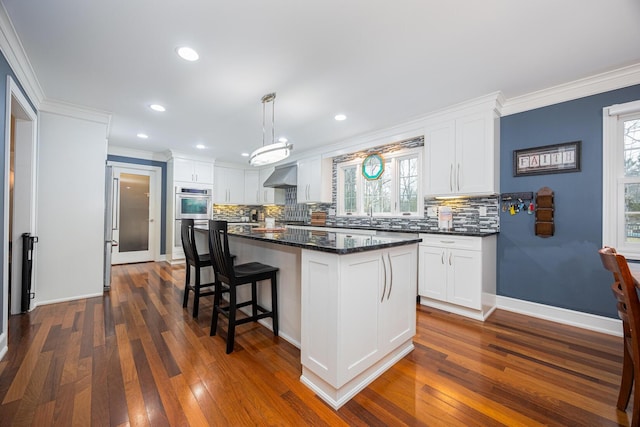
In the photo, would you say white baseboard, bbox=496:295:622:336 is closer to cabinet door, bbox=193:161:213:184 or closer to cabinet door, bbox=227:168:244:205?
cabinet door, bbox=227:168:244:205

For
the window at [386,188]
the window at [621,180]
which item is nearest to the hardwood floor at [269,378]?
the window at [621,180]

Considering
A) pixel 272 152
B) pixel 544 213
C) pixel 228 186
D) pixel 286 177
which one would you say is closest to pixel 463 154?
pixel 544 213

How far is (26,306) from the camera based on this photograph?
2.91m

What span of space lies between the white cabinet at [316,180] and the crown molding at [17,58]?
3907mm

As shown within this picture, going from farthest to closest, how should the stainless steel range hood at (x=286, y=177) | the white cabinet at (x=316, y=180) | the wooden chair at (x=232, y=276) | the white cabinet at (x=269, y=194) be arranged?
the white cabinet at (x=269, y=194) < the stainless steel range hood at (x=286, y=177) < the white cabinet at (x=316, y=180) < the wooden chair at (x=232, y=276)

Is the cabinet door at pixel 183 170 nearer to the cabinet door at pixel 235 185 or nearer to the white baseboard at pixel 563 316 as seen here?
the cabinet door at pixel 235 185

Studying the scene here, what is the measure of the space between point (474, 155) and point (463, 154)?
4.8 inches

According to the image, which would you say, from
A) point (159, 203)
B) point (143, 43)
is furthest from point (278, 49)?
point (159, 203)

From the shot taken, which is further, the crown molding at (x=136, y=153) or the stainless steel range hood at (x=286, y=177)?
the stainless steel range hood at (x=286, y=177)

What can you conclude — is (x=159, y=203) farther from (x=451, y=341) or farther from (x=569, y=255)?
(x=569, y=255)

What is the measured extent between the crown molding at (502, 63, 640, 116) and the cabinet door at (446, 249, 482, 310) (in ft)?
5.87

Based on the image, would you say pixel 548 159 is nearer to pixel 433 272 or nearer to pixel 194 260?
pixel 433 272

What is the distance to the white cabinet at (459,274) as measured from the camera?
2799 mm

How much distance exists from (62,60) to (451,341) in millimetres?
4304
